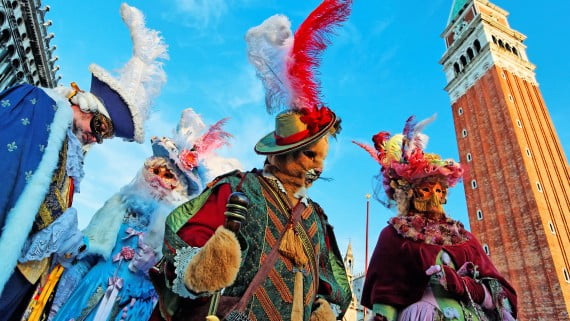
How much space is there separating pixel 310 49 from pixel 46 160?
203 cm

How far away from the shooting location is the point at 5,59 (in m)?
22.5

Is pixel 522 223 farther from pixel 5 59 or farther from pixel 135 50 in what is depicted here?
pixel 5 59

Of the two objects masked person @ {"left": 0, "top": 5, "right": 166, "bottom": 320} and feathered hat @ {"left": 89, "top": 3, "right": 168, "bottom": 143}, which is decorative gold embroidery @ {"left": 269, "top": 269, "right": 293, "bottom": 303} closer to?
masked person @ {"left": 0, "top": 5, "right": 166, "bottom": 320}

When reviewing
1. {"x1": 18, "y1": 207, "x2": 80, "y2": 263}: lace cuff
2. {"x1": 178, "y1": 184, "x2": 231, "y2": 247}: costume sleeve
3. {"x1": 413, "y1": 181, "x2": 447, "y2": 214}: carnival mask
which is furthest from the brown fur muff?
{"x1": 413, "y1": 181, "x2": 447, "y2": 214}: carnival mask

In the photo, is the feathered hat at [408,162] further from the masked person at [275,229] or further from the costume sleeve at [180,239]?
the costume sleeve at [180,239]

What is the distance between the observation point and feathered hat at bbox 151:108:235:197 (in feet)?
15.7

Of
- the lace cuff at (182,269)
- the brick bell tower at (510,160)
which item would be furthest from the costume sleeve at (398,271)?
the brick bell tower at (510,160)

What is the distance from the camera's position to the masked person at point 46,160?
2336 mm

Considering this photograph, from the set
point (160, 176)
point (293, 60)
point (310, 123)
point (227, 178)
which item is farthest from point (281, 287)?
point (160, 176)

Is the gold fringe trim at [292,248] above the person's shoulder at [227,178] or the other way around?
the other way around

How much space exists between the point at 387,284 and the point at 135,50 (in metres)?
3.51

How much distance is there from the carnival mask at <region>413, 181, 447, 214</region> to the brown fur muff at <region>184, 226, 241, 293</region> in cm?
283

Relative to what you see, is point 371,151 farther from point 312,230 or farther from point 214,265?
point 214,265

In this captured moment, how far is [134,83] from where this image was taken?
3.59 m
